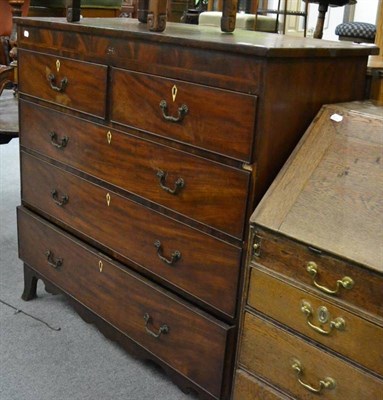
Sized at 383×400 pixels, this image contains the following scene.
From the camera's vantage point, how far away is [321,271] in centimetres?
131

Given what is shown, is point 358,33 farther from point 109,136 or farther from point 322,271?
point 322,271

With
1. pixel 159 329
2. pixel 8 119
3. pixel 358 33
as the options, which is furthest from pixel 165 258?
pixel 358 33

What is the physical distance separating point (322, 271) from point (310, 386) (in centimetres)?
28

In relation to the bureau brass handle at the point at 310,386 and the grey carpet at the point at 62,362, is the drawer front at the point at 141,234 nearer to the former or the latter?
the bureau brass handle at the point at 310,386

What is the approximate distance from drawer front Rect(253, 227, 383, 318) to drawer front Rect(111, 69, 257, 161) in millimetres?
217

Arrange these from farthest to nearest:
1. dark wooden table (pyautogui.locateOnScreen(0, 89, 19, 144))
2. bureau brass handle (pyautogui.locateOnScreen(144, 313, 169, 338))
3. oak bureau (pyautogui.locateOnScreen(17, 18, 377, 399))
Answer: dark wooden table (pyautogui.locateOnScreen(0, 89, 19, 144)), bureau brass handle (pyautogui.locateOnScreen(144, 313, 169, 338)), oak bureau (pyautogui.locateOnScreen(17, 18, 377, 399))

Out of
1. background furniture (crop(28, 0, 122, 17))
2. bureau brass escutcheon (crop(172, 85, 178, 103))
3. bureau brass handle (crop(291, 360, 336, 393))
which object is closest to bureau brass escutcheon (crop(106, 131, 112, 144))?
bureau brass escutcheon (crop(172, 85, 178, 103))

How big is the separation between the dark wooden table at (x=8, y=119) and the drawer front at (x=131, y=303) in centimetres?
32

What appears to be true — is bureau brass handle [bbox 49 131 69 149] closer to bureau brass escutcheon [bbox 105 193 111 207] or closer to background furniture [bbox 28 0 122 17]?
bureau brass escutcheon [bbox 105 193 111 207]

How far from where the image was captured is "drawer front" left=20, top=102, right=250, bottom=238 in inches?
59.5

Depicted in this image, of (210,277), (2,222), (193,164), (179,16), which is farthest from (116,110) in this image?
(179,16)

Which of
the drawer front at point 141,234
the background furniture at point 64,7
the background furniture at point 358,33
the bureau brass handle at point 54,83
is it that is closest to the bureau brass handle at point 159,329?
the drawer front at point 141,234

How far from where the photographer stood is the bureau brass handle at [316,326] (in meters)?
1.29

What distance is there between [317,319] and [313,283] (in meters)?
0.08
